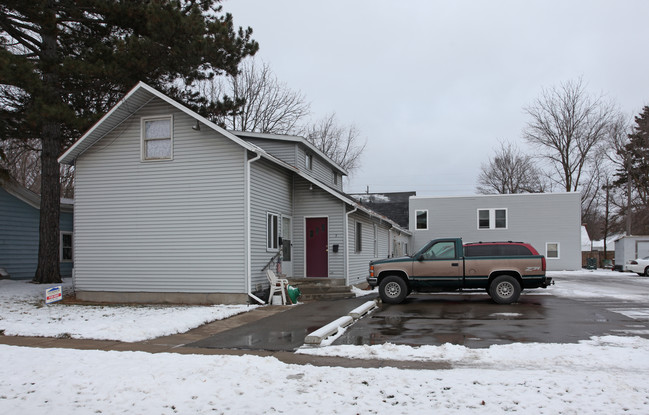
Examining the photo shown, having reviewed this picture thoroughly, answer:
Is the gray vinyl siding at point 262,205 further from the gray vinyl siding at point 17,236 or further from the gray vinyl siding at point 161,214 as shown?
the gray vinyl siding at point 17,236

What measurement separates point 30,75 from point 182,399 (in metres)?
12.9

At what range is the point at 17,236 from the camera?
21.5 m

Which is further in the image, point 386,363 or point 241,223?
point 241,223

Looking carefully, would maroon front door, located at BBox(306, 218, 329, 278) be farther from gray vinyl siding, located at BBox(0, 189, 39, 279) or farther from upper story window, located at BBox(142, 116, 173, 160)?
gray vinyl siding, located at BBox(0, 189, 39, 279)

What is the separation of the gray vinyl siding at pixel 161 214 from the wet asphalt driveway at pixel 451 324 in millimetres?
3147

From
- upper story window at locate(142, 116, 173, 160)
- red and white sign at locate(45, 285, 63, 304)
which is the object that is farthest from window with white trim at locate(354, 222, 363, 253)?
red and white sign at locate(45, 285, 63, 304)

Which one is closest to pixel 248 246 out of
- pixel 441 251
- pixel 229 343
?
pixel 229 343

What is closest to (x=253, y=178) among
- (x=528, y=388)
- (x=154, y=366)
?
(x=154, y=366)

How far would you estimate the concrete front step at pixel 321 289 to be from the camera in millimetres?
16453

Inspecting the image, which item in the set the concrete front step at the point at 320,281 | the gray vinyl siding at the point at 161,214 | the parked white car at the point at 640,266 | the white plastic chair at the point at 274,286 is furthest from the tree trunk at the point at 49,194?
the parked white car at the point at 640,266

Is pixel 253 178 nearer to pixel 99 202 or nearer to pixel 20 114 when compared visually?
pixel 99 202

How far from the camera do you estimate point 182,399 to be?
5836 mm

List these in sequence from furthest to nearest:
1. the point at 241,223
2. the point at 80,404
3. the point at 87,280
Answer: the point at 87,280, the point at 241,223, the point at 80,404

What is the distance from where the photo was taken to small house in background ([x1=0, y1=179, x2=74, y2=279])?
20.9 metres
